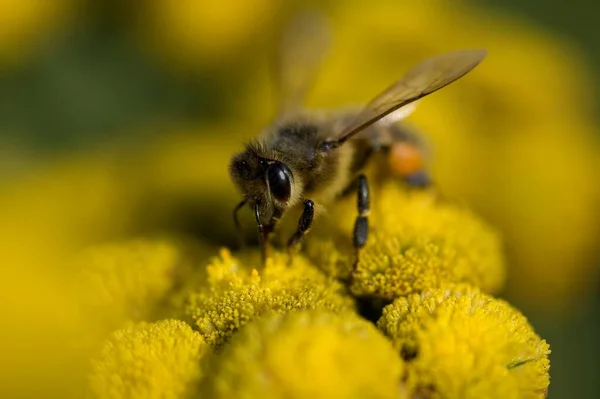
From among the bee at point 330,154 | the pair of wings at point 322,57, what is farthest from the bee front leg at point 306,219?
the pair of wings at point 322,57

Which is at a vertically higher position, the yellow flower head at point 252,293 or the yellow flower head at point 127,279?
the yellow flower head at point 252,293

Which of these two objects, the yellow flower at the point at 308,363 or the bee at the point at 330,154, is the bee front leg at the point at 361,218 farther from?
the yellow flower at the point at 308,363

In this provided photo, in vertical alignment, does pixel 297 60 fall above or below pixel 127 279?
above

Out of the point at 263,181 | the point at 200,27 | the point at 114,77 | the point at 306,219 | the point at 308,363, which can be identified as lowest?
the point at 308,363

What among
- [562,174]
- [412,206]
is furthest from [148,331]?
[562,174]

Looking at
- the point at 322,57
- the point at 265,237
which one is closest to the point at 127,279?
the point at 265,237

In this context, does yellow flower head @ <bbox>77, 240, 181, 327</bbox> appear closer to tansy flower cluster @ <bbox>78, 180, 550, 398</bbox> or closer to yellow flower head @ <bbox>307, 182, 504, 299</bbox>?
tansy flower cluster @ <bbox>78, 180, 550, 398</bbox>

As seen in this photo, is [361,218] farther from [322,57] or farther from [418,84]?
[322,57]
